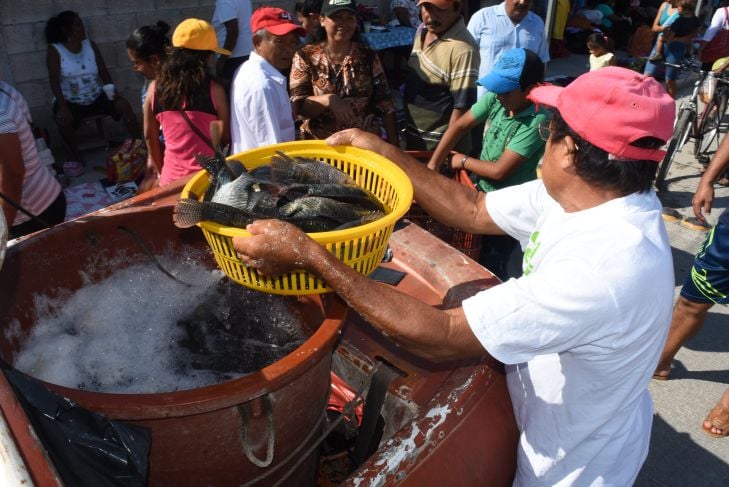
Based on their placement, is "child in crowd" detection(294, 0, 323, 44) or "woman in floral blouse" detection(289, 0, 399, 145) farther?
"child in crowd" detection(294, 0, 323, 44)

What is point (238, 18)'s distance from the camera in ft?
20.8

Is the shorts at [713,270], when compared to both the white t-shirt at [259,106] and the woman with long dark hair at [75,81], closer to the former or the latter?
the white t-shirt at [259,106]

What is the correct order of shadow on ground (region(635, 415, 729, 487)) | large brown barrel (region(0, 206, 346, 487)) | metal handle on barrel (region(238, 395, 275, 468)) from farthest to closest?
shadow on ground (region(635, 415, 729, 487)), metal handle on barrel (region(238, 395, 275, 468)), large brown barrel (region(0, 206, 346, 487))

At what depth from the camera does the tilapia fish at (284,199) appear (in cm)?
167

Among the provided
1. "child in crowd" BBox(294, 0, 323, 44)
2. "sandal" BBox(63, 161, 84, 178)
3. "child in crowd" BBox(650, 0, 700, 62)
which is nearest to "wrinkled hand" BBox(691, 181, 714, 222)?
"child in crowd" BBox(294, 0, 323, 44)

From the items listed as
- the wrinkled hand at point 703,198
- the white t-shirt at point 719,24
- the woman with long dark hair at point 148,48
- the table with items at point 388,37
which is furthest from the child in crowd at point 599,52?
the woman with long dark hair at point 148,48

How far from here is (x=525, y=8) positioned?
5414 millimetres

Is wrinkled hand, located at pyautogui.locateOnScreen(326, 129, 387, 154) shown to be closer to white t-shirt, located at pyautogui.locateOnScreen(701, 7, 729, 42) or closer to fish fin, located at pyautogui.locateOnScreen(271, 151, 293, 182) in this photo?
fish fin, located at pyautogui.locateOnScreen(271, 151, 293, 182)

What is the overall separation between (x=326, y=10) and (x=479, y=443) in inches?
132

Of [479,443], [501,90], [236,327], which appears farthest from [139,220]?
[501,90]

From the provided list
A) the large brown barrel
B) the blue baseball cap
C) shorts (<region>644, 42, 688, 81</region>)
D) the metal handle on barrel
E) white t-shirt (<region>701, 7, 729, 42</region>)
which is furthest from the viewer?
shorts (<region>644, 42, 688, 81</region>)

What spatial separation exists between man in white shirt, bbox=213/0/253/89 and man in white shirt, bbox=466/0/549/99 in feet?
8.45

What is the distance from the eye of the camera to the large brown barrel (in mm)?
1302

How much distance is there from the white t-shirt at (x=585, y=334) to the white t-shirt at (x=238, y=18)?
5350 millimetres
